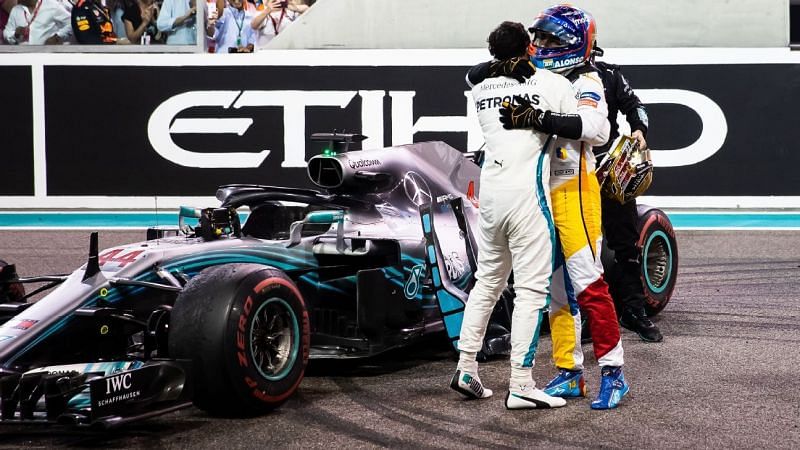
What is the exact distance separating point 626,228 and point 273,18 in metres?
7.52

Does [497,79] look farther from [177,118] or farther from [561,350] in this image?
[177,118]

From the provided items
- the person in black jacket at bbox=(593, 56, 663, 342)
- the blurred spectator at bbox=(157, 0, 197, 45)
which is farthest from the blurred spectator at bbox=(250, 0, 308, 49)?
the person in black jacket at bbox=(593, 56, 663, 342)

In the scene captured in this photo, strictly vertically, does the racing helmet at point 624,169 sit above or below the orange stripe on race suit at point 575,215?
above

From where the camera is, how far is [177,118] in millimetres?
12648

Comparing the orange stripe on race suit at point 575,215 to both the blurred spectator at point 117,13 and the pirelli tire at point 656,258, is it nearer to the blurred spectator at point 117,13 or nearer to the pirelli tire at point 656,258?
the pirelli tire at point 656,258

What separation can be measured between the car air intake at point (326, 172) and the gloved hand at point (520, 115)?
54.5 inches

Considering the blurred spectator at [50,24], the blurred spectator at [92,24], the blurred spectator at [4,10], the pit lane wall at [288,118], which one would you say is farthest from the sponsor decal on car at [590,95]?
the blurred spectator at [4,10]

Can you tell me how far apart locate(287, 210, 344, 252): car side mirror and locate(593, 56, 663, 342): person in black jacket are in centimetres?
178

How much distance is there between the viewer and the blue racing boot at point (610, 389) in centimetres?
550

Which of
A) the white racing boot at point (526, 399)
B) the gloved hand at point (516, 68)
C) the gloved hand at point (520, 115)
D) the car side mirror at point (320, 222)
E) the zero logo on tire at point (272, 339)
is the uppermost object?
the gloved hand at point (516, 68)

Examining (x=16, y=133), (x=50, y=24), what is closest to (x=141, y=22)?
(x=50, y=24)

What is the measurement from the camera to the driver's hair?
217 inches

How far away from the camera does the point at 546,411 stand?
5473 mm

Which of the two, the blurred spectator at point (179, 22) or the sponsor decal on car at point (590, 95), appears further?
the blurred spectator at point (179, 22)
